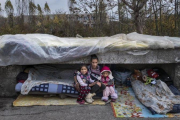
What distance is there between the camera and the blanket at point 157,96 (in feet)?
9.18

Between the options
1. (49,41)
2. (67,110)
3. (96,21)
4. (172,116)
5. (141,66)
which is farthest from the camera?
(96,21)

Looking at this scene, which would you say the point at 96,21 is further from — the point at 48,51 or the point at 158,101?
the point at 158,101

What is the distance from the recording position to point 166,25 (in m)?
7.32

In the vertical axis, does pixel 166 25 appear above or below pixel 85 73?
above

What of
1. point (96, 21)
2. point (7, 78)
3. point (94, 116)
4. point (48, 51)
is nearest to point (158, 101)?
point (94, 116)

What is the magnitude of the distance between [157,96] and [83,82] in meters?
1.51

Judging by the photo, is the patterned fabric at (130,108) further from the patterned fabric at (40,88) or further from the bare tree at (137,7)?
the bare tree at (137,7)

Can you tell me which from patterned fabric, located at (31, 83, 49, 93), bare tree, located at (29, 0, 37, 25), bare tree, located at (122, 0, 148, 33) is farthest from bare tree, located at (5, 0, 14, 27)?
patterned fabric, located at (31, 83, 49, 93)

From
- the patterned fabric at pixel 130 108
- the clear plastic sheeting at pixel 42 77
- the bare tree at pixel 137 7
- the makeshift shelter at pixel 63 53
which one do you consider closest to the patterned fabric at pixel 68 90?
the makeshift shelter at pixel 63 53

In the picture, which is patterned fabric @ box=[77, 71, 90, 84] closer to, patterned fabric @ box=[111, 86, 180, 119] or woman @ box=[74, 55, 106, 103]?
woman @ box=[74, 55, 106, 103]

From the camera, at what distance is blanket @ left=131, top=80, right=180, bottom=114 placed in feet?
9.18

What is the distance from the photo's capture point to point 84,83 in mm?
3268

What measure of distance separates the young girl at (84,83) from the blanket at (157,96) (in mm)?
1054

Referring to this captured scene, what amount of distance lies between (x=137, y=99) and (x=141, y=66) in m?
1.40
